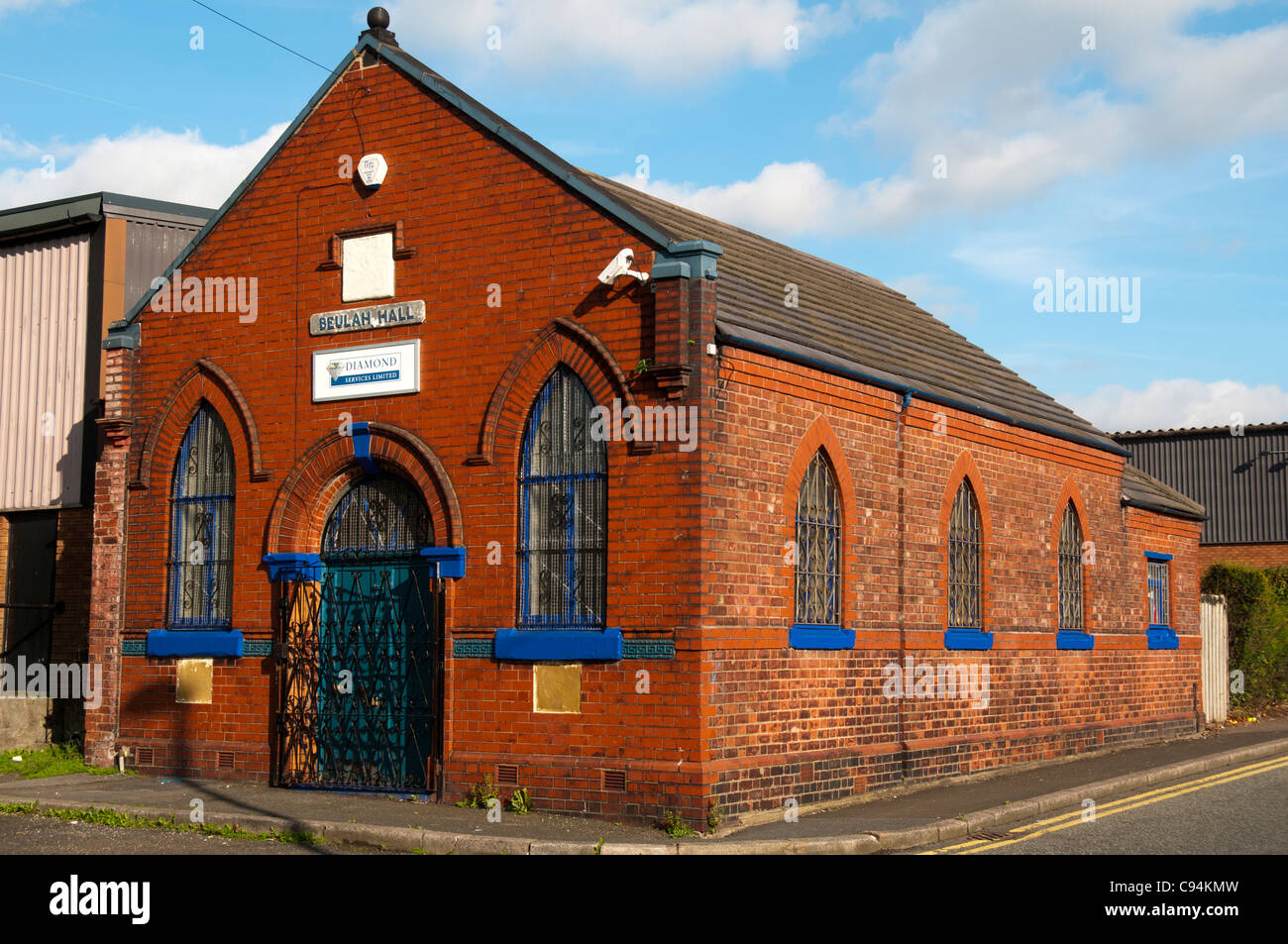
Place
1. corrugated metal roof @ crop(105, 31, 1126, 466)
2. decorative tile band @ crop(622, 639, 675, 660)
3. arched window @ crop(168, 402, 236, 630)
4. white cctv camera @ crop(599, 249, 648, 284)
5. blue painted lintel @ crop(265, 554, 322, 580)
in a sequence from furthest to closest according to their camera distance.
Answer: arched window @ crop(168, 402, 236, 630) < blue painted lintel @ crop(265, 554, 322, 580) < corrugated metal roof @ crop(105, 31, 1126, 466) < white cctv camera @ crop(599, 249, 648, 284) < decorative tile band @ crop(622, 639, 675, 660)

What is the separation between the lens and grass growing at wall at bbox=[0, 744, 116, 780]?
631 inches

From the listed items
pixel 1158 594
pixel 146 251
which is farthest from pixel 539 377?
pixel 1158 594

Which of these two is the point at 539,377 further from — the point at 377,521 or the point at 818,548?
the point at 818,548

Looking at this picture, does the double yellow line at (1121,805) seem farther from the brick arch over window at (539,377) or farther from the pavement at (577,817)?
the brick arch over window at (539,377)

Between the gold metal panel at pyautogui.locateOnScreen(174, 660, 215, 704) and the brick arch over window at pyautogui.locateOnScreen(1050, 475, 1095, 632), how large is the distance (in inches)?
437

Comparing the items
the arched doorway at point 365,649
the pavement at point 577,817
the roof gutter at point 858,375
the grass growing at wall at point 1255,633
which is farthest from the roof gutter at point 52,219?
the grass growing at wall at point 1255,633

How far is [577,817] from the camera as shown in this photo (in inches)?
492

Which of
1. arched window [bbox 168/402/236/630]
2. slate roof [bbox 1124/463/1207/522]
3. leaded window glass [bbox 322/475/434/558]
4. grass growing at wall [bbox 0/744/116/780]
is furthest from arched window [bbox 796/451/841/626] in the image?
slate roof [bbox 1124/463/1207/522]

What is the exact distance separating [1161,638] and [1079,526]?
359 cm

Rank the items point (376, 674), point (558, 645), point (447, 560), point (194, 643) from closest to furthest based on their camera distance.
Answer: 1. point (558, 645)
2. point (447, 560)
3. point (376, 674)
4. point (194, 643)

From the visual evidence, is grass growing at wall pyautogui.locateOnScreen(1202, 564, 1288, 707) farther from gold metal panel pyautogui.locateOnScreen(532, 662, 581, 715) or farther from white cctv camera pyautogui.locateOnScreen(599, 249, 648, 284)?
white cctv camera pyautogui.locateOnScreen(599, 249, 648, 284)

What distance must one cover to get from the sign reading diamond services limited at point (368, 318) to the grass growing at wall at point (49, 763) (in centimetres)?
570
